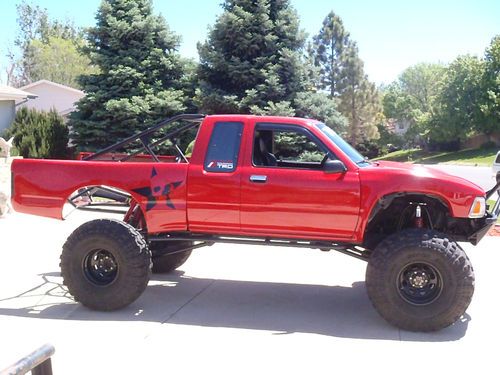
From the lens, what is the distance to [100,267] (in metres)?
6.23

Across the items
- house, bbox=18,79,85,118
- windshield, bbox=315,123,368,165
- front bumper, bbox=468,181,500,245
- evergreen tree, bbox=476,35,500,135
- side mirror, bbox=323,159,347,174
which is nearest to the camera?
side mirror, bbox=323,159,347,174

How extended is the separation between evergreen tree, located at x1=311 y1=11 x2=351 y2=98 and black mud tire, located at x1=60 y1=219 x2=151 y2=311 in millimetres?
41702

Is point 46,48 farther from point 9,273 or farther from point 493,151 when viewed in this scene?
point 9,273

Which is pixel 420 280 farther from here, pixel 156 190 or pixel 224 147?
pixel 156 190

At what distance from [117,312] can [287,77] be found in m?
13.9

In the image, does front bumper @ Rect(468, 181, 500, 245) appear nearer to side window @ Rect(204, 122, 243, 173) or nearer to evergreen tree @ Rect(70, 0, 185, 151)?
side window @ Rect(204, 122, 243, 173)

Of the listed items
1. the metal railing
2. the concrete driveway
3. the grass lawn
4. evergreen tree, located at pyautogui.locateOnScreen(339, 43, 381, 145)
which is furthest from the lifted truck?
evergreen tree, located at pyautogui.locateOnScreen(339, 43, 381, 145)

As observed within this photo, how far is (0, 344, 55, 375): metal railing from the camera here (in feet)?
7.49

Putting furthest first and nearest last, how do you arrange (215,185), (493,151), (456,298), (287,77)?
1. (493,151)
2. (287,77)
3. (215,185)
4. (456,298)

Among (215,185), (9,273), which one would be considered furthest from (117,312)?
(9,273)

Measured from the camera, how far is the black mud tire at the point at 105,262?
5965mm

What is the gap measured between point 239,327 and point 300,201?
1408 mm

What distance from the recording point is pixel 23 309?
20.2 feet

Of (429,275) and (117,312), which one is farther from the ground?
(429,275)
